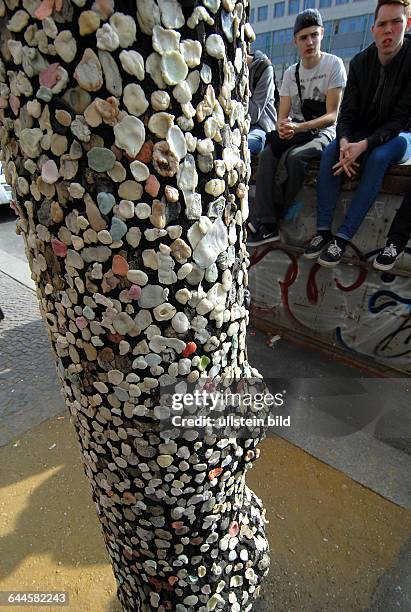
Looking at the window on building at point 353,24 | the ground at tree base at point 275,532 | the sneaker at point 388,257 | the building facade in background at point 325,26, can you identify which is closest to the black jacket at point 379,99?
the sneaker at point 388,257

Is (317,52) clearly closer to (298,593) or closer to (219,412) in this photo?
(219,412)

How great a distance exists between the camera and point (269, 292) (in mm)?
4594

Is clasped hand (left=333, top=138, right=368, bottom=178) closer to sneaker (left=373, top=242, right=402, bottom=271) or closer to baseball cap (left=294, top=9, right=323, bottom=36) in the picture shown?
A: sneaker (left=373, top=242, right=402, bottom=271)

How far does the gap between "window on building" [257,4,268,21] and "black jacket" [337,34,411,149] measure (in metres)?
36.5

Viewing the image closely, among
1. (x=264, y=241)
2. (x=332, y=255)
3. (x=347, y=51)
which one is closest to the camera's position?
(x=332, y=255)

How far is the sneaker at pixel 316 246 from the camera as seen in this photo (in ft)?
12.4

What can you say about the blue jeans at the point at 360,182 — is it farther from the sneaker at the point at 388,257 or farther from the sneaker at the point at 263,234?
the sneaker at the point at 263,234

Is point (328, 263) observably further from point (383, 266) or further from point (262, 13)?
point (262, 13)

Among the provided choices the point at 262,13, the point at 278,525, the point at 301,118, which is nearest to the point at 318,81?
the point at 301,118

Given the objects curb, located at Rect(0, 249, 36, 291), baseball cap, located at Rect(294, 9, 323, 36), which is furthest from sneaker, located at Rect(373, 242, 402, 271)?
curb, located at Rect(0, 249, 36, 291)

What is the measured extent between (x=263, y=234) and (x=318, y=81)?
1545 mm

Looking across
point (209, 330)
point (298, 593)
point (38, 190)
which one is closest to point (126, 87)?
point (38, 190)

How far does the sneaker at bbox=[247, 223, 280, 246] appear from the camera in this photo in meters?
4.18

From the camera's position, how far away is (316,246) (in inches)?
149
